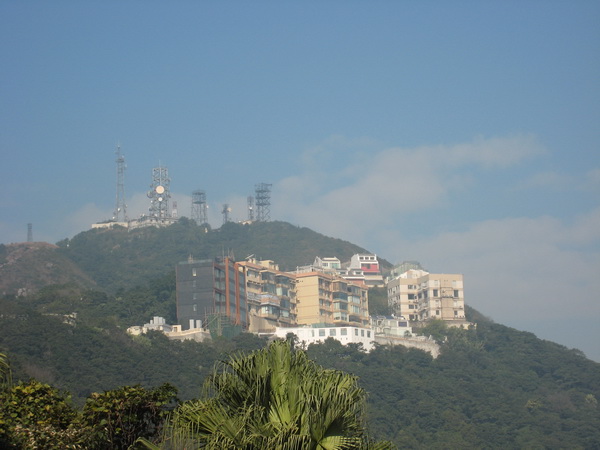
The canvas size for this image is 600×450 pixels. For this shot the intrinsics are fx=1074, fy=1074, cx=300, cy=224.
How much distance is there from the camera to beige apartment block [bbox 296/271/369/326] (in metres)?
122

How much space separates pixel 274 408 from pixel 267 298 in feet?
328

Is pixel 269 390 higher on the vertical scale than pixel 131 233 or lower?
lower

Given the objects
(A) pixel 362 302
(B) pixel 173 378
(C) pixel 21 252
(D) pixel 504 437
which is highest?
(C) pixel 21 252

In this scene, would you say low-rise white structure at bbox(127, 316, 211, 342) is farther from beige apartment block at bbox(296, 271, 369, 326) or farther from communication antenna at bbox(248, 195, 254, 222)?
communication antenna at bbox(248, 195, 254, 222)

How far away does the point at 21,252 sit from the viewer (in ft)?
529

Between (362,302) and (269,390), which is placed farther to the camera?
(362,302)

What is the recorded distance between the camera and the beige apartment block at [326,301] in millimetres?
121562

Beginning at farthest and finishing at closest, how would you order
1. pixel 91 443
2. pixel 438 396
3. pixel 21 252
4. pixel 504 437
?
pixel 21 252
pixel 438 396
pixel 504 437
pixel 91 443

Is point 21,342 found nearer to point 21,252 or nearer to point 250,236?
point 21,252

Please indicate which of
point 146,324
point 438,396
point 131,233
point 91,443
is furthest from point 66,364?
point 131,233

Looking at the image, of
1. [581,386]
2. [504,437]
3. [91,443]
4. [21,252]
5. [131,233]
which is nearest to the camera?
[91,443]

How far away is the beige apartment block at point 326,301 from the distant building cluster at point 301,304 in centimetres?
11

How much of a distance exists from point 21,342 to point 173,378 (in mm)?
13130

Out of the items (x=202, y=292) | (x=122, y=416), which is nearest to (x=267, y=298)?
(x=202, y=292)
